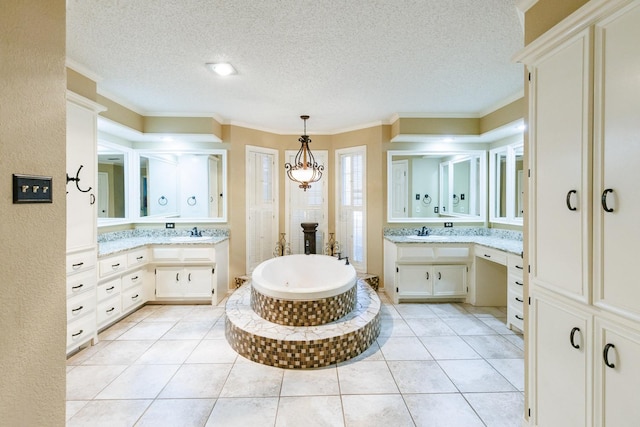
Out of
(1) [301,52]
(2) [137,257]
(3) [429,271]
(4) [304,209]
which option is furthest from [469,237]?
(2) [137,257]

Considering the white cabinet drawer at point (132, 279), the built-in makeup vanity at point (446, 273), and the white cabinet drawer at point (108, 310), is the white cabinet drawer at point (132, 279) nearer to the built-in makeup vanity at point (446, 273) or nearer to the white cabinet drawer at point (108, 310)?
the white cabinet drawer at point (108, 310)

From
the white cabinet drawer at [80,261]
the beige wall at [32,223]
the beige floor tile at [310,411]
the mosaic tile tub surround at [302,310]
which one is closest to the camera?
the beige wall at [32,223]

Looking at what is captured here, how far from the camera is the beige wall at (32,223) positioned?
3.24ft

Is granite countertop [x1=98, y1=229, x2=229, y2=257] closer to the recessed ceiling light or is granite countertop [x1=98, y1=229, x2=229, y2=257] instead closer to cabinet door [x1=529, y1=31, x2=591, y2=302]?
the recessed ceiling light

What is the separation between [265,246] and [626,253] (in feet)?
14.0

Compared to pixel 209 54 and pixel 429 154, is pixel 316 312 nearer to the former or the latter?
pixel 209 54

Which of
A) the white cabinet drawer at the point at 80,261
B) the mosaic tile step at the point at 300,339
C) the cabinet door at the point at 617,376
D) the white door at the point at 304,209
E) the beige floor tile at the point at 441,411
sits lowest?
the beige floor tile at the point at 441,411

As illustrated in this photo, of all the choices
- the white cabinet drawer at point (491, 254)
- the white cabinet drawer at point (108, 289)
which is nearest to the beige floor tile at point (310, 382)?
the white cabinet drawer at point (108, 289)

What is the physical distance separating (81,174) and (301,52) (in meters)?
2.26

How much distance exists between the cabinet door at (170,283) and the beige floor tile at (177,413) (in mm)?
2074

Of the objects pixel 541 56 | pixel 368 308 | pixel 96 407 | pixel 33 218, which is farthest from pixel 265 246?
pixel 541 56

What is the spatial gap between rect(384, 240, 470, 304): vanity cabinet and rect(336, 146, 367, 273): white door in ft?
2.37

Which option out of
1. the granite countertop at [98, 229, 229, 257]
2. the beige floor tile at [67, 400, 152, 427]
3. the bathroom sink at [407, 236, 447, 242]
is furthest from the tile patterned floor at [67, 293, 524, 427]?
the bathroom sink at [407, 236, 447, 242]

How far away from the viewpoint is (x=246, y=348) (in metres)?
2.62
